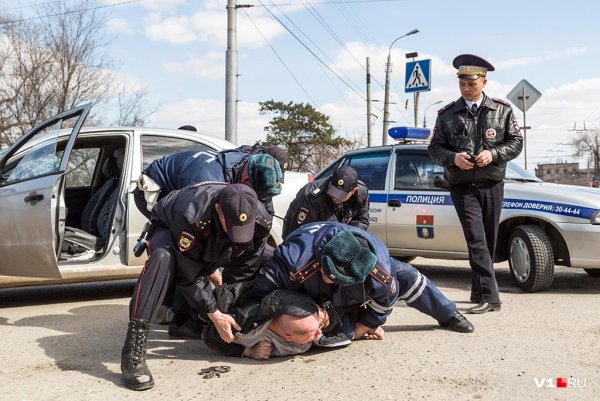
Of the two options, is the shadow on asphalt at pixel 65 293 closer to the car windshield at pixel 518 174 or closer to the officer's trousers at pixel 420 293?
the officer's trousers at pixel 420 293

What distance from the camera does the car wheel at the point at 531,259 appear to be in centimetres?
526

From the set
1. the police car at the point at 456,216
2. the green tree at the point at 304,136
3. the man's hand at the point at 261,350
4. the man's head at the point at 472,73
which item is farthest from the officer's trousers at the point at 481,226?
the green tree at the point at 304,136

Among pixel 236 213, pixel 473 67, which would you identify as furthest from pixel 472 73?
pixel 236 213

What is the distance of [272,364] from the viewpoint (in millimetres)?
3441

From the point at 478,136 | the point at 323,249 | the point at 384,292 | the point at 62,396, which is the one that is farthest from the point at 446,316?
the point at 62,396

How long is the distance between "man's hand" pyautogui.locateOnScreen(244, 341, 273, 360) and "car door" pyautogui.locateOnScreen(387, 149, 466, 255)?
2.90 m

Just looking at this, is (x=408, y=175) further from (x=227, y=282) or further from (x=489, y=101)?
(x=227, y=282)

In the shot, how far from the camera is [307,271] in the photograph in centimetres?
332

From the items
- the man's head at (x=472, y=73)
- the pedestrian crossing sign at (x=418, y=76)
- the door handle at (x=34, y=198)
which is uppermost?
the pedestrian crossing sign at (x=418, y=76)

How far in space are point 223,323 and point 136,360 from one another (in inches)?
18.9

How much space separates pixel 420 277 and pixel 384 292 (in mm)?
436

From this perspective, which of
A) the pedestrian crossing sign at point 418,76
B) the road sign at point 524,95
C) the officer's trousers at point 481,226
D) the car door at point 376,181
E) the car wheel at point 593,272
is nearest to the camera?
the officer's trousers at point 481,226

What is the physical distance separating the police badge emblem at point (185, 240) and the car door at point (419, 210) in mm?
3397

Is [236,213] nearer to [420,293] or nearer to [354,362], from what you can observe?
[354,362]
